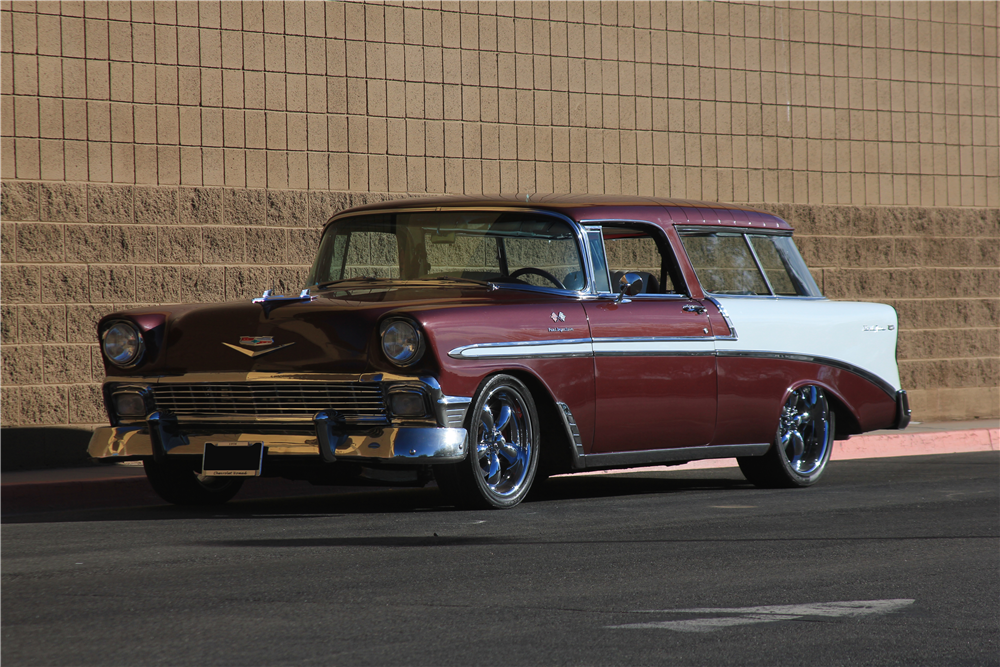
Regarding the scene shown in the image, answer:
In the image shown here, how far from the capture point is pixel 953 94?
15.9 meters

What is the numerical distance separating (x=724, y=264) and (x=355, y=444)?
300 cm

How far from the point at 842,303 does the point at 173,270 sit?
5.16 meters

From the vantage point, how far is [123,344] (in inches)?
289

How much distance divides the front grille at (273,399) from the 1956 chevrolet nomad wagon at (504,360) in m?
0.01

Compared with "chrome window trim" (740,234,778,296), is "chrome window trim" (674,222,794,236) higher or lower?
higher

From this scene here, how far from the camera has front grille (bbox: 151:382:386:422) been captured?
→ 6770mm

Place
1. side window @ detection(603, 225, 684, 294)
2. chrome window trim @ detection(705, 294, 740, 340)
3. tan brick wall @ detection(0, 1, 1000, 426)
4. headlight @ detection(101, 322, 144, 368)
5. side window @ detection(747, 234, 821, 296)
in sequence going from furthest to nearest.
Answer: tan brick wall @ detection(0, 1, 1000, 426)
side window @ detection(747, 234, 821, 296)
chrome window trim @ detection(705, 294, 740, 340)
side window @ detection(603, 225, 684, 294)
headlight @ detection(101, 322, 144, 368)

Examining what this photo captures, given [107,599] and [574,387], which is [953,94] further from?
[107,599]

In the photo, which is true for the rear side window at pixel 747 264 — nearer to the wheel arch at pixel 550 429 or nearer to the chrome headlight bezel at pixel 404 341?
the wheel arch at pixel 550 429

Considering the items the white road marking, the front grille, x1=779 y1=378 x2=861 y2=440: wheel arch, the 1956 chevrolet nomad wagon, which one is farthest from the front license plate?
x1=779 y1=378 x2=861 y2=440: wheel arch

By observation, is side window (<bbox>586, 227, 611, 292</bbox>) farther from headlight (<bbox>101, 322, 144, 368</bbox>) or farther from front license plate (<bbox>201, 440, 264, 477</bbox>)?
headlight (<bbox>101, 322, 144, 368</bbox>)

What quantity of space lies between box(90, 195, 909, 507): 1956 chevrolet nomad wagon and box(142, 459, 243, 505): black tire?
11 mm

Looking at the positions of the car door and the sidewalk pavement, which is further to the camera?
the sidewalk pavement

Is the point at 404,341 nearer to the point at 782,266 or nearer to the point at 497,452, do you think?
the point at 497,452
